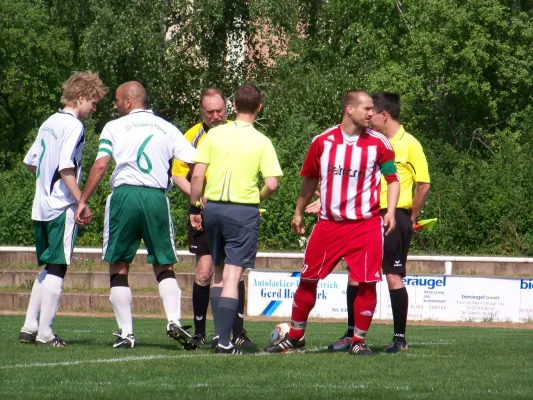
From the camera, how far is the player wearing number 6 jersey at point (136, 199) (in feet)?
29.6

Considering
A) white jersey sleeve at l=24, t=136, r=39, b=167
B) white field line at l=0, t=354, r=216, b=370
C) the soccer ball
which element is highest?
white jersey sleeve at l=24, t=136, r=39, b=167

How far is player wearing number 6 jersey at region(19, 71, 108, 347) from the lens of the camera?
30.5 feet

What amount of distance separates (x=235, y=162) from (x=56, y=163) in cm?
163

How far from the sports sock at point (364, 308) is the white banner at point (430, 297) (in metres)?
12.3

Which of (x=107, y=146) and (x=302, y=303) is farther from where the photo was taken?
(x=107, y=146)

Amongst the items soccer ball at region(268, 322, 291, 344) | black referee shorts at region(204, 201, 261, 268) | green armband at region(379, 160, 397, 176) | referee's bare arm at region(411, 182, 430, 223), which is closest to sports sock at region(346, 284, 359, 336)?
referee's bare arm at region(411, 182, 430, 223)

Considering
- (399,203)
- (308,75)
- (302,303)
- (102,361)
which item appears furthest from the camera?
(308,75)

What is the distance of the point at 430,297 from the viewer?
850 inches

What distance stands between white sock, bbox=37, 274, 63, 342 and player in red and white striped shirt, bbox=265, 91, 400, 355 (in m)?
2.15

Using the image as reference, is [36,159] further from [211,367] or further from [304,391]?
[304,391]

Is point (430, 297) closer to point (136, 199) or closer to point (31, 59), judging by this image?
point (136, 199)

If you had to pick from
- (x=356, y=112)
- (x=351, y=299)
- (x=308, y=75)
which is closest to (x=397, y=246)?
(x=351, y=299)

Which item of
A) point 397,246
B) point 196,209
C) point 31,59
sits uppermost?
point 31,59

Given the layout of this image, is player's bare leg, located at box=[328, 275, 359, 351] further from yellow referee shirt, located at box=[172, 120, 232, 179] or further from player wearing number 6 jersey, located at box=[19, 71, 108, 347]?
player wearing number 6 jersey, located at box=[19, 71, 108, 347]
